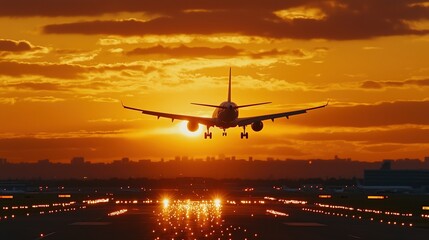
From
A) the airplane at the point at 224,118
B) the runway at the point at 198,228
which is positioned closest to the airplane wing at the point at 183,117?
the airplane at the point at 224,118

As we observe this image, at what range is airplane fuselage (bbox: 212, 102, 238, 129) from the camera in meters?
109

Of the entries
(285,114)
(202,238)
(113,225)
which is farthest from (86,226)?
(285,114)

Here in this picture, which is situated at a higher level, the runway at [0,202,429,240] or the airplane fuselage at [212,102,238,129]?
the airplane fuselage at [212,102,238,129]

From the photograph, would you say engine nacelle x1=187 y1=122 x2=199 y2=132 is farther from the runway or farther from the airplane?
the runway

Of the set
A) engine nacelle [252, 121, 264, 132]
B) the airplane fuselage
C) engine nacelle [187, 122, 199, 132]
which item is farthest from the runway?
engine nacelle [187, 122, 199, 132]

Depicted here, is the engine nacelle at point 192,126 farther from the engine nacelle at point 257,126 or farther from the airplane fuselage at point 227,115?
the engine nacelle at point 257,126

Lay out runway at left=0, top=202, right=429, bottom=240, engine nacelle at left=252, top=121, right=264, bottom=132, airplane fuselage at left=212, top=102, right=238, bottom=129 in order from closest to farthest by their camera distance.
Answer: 1. runway at left=0, top=202, right=429, bottom=240
2. airplane fuselage at left=212, top=102, right=238, bottom=129
3. engine nacelle at left=252, top=121, right=264, bottom=132

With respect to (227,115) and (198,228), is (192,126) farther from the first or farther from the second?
(198,228)

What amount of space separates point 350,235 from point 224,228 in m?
10.8

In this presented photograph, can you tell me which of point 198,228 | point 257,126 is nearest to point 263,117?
point 257,126

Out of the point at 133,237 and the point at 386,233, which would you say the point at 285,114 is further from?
the point at 133,237

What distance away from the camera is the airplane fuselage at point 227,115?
109 meters

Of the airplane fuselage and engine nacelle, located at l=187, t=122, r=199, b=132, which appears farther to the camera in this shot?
engine nacelle, located at l=187, t=122, r=199, b=132

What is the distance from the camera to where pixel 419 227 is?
238 feet
